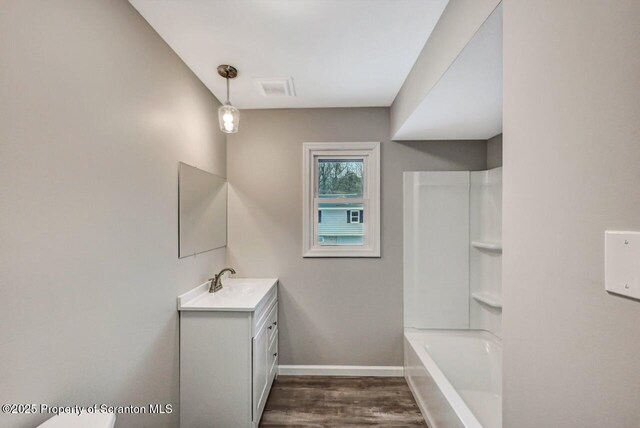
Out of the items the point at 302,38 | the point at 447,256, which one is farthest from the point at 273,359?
the point at 302,38

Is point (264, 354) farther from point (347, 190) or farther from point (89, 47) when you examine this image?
point (89, 47)

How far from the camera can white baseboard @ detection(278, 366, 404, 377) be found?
9.37ft

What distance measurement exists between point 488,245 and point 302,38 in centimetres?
224

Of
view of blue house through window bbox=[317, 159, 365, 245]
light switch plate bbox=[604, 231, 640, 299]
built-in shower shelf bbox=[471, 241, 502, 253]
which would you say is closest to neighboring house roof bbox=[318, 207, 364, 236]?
view of blue house through window bbox=[317, 159, 365, 245]

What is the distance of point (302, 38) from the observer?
179cm

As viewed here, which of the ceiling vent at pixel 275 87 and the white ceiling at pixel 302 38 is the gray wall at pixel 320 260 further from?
the white ceiling at pixel 302 38

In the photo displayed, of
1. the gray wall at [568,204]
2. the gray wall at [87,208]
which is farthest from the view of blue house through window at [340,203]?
the gray wall at [568,204]

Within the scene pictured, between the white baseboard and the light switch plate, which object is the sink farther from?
the light switch plate

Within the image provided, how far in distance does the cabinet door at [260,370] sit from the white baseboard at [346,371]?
0.54 metres

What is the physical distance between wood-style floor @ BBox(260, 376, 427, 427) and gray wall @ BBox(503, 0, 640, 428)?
63.6 inches

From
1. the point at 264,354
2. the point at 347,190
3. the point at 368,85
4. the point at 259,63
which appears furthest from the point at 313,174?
the point at 264,354

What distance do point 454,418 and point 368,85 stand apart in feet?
7.80

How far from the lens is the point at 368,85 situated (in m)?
2.41

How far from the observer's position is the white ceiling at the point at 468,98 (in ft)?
4.09
